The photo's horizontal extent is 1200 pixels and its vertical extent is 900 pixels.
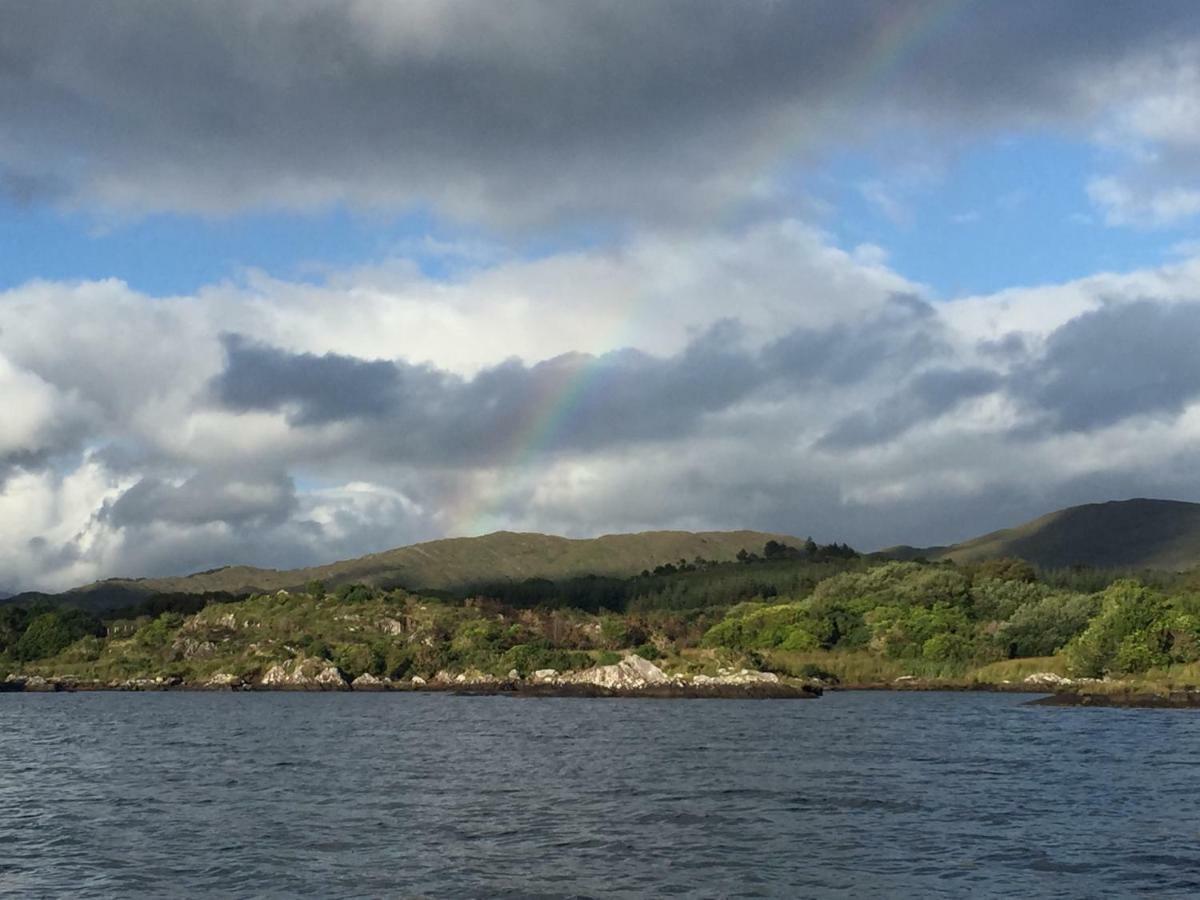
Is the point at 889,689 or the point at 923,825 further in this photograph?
the point at 889,689

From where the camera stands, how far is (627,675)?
18112 centimetres

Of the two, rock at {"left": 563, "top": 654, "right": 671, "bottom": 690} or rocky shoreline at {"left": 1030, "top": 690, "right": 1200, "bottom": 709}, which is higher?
rock at {"left": 563, "top": 654, "right": 671, "bottom": 690}

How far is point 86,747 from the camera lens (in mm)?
94125

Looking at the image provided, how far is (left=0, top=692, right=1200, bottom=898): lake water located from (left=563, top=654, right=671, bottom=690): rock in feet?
231

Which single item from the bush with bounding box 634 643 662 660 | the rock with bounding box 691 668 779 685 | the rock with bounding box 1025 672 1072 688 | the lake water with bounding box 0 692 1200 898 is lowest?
the rock with bounding box 1025 672 1072 688

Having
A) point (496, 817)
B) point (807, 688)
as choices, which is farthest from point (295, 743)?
point (807, 688)

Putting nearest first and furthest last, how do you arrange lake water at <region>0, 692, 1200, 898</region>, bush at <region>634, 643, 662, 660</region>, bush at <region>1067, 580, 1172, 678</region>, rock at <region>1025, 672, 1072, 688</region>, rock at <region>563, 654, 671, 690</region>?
lake water at <region>0, 692, 1200, 898</region> < bush at <region>1067, 580, 1172, 678</region> < rock at <region>1025, 672, 1072, 688</region> < rock at <region>563, 654, 671, 690</region> < bush at <region>634, 643, 662, 660</region>

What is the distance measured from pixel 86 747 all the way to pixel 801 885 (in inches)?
2904

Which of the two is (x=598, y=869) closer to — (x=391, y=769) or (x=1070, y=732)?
(x=391, y=769)

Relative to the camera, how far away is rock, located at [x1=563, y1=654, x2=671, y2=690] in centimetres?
17838

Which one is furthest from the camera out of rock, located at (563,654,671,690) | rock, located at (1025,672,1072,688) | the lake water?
rock, located at (563,654,671,690)

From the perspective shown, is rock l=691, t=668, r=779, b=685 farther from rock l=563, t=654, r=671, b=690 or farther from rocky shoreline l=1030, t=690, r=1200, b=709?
rocky shoreline l=1030, t=690, r=1200, b=709

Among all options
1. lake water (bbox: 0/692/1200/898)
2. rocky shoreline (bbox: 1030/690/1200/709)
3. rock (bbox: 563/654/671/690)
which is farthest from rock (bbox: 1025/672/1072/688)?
lake water (bbox: 0/692/1200/898)

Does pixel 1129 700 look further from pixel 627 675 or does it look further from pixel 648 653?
pixel 648 653
